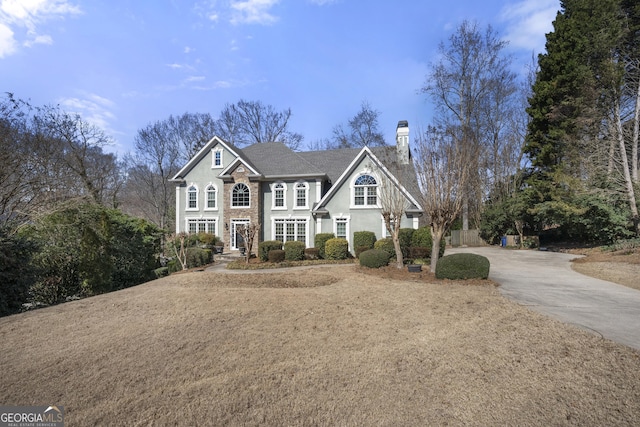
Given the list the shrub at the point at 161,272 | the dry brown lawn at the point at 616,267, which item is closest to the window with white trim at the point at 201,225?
the shrub at the point at 161,272

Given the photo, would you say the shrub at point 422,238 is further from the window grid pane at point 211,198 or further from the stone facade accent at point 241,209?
the window grid pane at point 211,198

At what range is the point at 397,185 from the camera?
13211 millimetres

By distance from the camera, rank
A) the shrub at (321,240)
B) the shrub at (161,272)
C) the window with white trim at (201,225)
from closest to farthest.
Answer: the shrub at (161,272)
the shrub at (321,240)
the window with white trim at (201,225)

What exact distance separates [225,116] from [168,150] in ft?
27.4

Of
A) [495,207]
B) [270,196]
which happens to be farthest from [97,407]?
[495,207]

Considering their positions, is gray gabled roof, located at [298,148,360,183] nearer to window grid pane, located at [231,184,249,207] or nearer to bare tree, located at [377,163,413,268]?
window grid pane, located at [231,184,249,207]

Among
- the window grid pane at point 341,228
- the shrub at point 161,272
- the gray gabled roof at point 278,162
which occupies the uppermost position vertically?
the gray gabled roof at point 278,162

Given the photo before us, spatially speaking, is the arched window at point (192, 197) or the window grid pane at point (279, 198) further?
the arched window at point (192, 197)

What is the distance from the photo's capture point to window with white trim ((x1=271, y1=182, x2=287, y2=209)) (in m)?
21.5

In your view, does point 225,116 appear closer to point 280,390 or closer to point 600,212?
point 600,212

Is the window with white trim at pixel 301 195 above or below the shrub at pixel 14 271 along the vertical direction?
above

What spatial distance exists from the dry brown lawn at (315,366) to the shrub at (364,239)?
10.0 meters

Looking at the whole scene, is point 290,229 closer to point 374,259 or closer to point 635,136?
point 374,259

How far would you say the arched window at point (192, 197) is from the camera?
23.3m
